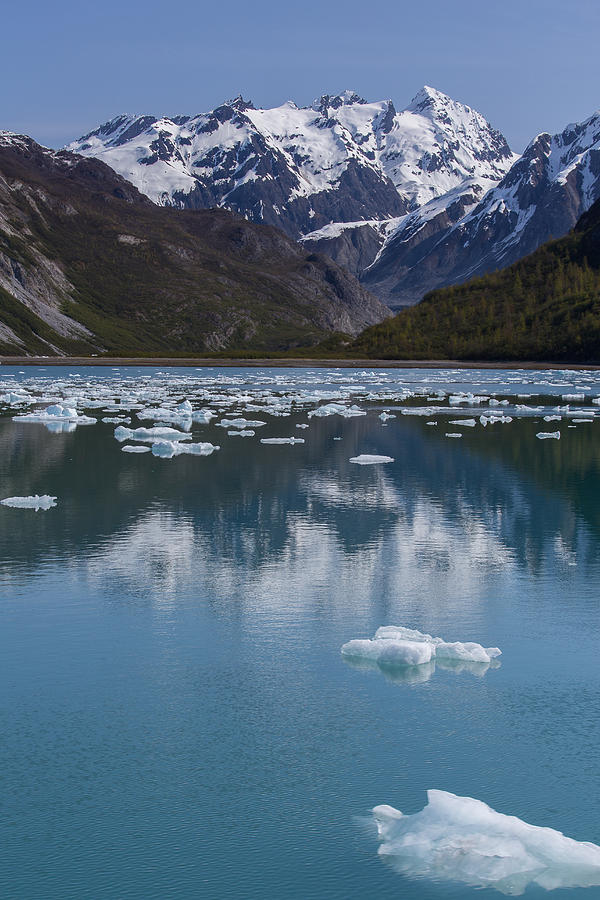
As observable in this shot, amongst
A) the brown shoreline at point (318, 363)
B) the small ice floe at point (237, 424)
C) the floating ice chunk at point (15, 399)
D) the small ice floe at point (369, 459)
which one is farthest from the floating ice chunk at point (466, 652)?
the brown shoreline at point (318, 363)

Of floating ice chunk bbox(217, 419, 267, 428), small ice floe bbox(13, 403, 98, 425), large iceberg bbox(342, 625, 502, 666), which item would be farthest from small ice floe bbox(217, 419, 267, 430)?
large iceberg bbox(342, 625, 502, 666)

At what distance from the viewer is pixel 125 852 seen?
819cm

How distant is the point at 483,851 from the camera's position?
8.02m

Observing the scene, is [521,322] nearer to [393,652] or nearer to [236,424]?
[236,424]

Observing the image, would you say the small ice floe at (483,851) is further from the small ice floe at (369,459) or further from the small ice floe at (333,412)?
the small ice floe at (333,412)

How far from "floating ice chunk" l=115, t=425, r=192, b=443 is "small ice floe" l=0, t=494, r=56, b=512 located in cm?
1432

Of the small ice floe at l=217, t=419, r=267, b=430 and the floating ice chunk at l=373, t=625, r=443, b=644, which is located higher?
the small ice floe at l=217, t=419, r=267, b=430

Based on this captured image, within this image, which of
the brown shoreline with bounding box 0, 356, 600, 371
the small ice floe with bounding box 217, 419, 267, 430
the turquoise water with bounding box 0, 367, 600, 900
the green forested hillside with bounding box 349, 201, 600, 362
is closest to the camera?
the turquoise water with bounding box 0, 367, 600, 900

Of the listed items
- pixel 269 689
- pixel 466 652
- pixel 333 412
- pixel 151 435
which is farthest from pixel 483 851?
pixel 333 412

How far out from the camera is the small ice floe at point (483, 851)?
7809 millimetres

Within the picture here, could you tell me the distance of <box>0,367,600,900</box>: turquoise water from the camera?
27.2ft

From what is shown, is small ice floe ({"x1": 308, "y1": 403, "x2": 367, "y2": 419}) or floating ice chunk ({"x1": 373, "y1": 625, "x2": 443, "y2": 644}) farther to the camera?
small ice floe ({"x1": 308, "y1": 403, "x2": 367, "y2": 419})

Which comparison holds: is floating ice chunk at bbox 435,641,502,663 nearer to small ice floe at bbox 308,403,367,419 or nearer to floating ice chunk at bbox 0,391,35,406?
small ice floe at bbox 308,403,367,419

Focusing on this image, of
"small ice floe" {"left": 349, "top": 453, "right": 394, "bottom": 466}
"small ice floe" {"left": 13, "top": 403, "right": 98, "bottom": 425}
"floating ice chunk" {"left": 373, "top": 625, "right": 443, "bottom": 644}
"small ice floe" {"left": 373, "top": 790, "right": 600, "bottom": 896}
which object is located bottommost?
"small ice floe" {"left": 373, "top": 790, "right": 600, "bottom": 896}
